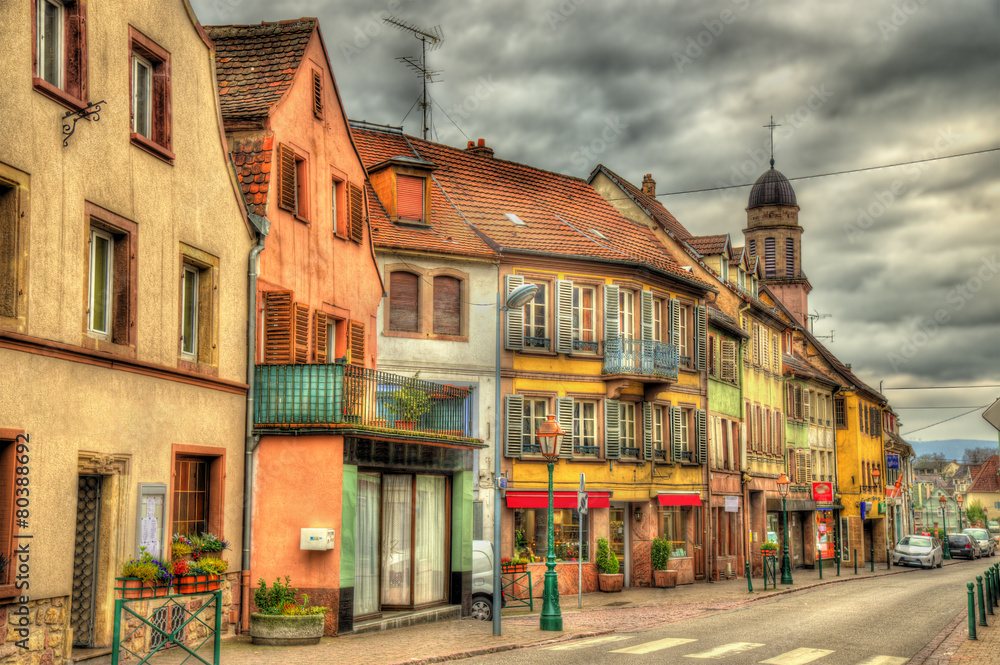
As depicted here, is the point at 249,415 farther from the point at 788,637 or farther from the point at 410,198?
the point at 410,198

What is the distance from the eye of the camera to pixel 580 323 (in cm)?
3403

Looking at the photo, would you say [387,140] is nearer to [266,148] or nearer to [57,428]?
[266,148]

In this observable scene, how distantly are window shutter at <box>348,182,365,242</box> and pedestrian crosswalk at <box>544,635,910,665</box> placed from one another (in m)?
9.11

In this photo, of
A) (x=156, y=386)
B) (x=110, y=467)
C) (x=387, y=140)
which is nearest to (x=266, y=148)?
(x=156, y=386)

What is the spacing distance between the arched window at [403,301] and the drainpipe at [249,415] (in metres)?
12.1

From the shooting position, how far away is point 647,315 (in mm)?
35188

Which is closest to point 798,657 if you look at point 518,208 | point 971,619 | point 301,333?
point 971,619

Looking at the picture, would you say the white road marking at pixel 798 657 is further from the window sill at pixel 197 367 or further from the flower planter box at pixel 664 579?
the flower planter box at pixel 664 579

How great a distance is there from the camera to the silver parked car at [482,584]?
2262cm

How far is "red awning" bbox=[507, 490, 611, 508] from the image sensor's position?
31.8 m

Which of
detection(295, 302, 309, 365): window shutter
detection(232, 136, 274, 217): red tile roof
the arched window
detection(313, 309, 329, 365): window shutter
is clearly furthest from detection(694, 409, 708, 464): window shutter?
detection(232, 136, 274, 217): red tile roof

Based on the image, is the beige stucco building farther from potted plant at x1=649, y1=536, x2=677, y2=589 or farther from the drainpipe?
potted plant at x1=649, y1=536, x2=677, y2=589

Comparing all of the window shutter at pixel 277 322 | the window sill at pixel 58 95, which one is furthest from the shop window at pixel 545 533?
the window sill at pixel 58 95

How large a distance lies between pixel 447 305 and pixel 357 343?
9.44m
